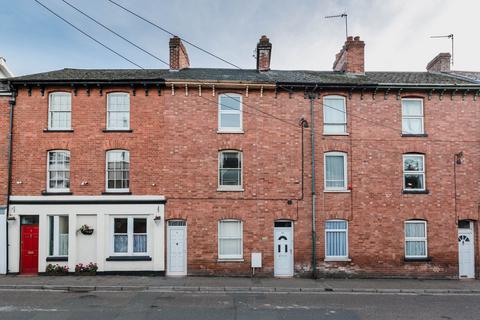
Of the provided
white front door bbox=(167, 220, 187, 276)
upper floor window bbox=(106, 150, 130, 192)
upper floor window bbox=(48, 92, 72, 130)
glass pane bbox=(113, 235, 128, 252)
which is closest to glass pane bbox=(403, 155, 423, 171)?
white front door bbox=(167, 220, 187, 276)

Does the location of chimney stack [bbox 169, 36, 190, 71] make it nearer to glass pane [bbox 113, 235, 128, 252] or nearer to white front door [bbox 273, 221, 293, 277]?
glass pane [bbox 113, 235, 128, 252]

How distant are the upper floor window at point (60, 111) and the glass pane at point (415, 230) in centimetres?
1597

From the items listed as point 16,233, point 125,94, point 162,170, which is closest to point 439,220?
point 162,170

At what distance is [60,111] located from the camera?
16531mm

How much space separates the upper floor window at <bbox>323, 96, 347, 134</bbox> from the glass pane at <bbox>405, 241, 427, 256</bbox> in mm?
5833

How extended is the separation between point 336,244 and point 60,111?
13757 millimetres

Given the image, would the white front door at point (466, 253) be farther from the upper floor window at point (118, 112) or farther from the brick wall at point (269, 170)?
the upper floor window at point (118, 112)

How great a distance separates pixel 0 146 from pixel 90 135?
4.01 m

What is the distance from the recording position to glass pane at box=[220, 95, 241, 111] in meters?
16.8

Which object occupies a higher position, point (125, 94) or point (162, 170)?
point (125, 94)

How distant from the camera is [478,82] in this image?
1705 cm

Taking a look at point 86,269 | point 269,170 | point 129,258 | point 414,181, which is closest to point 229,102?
point 269,170

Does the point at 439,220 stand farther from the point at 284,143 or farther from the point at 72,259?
the point at 72,259

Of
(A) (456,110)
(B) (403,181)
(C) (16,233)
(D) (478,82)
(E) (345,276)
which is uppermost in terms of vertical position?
(D) (478,82)
